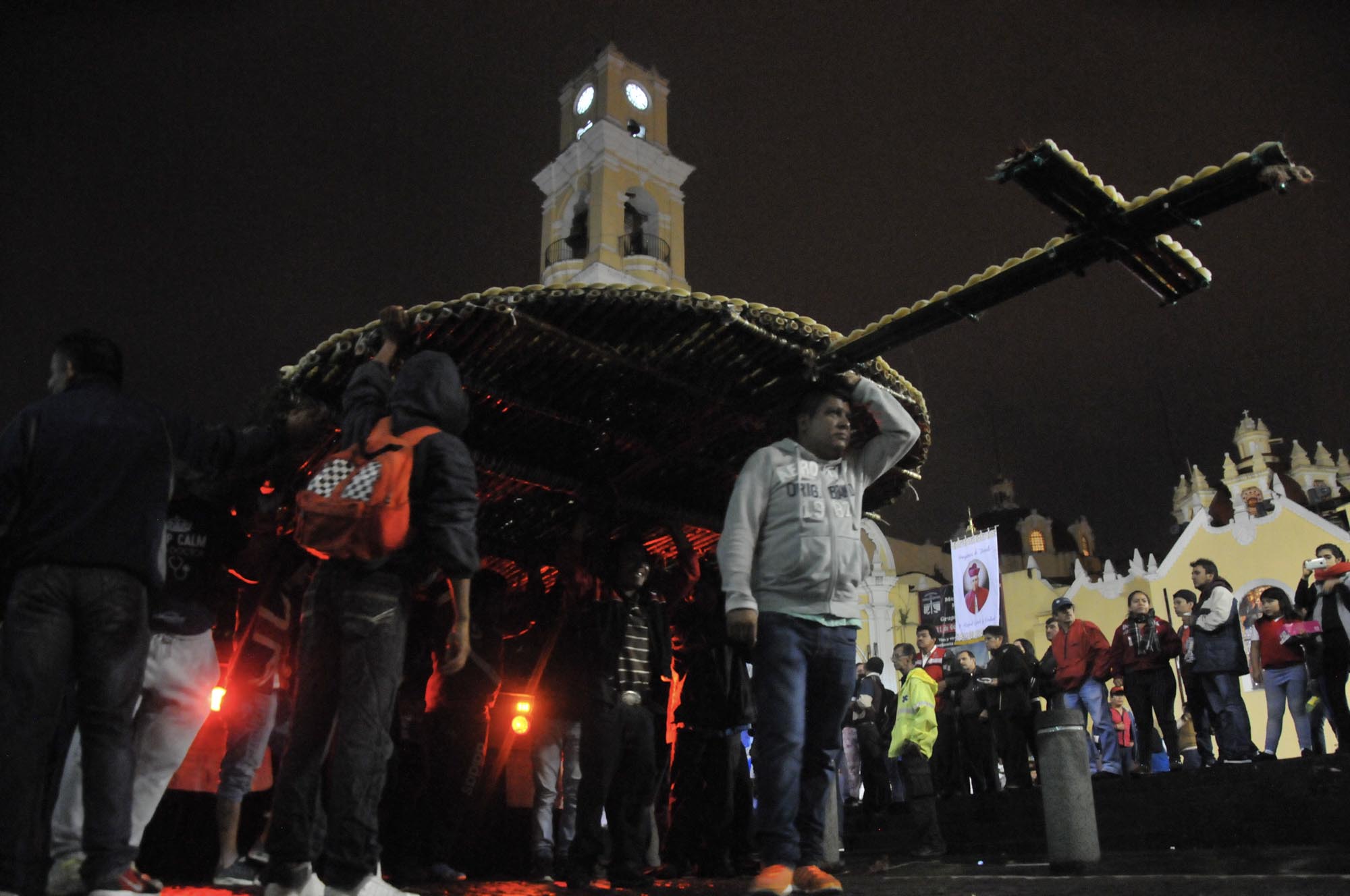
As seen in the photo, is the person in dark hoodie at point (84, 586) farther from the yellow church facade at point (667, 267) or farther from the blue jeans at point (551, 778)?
the yellow church facade at point (667, 267)

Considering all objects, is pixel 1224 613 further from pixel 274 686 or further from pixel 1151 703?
pixel 274 686

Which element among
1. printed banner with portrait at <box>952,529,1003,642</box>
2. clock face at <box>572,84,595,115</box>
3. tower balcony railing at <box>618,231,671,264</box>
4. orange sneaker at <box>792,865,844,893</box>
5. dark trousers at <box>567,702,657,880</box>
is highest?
clock face at <box>572,84,595,115</box>

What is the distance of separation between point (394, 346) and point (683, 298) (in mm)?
1789

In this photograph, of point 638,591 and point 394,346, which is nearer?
point 394,346

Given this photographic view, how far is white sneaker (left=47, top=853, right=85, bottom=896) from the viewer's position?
12.9 ft

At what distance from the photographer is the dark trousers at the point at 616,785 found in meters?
5.70

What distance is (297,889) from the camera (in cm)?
393

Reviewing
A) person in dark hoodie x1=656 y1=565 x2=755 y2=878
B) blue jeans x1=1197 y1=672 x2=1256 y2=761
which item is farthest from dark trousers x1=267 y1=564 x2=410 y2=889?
blue jeans x1=1197 y1=672 x2=1256 y2=761

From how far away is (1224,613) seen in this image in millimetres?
9852

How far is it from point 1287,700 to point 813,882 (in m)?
8.29

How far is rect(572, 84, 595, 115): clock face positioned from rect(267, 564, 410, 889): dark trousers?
144 ft

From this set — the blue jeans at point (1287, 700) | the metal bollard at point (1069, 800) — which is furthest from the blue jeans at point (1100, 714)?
the metal bollard at point (1069, 800)

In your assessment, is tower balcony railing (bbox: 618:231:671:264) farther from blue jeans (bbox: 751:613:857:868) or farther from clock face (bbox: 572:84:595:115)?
blue jeans (bbox: 751:613:857:868)

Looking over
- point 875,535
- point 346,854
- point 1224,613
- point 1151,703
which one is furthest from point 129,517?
point 875,535
